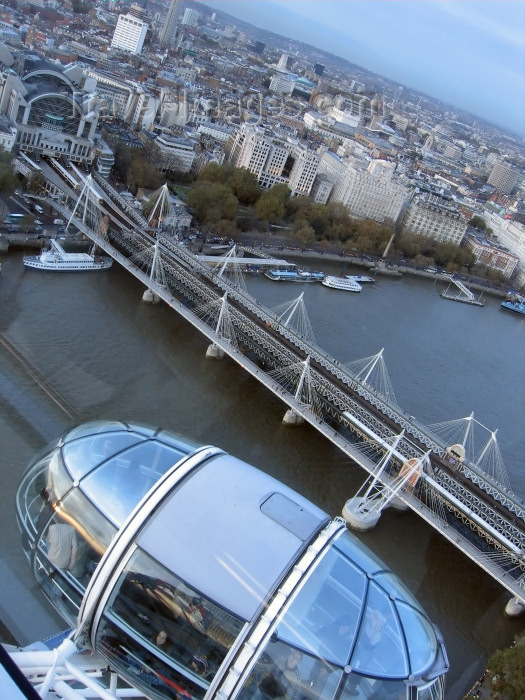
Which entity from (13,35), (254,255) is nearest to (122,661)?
(254,255)

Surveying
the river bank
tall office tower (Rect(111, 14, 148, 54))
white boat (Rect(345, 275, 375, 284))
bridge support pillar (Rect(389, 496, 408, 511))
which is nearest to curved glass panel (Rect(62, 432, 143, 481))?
bridge support pillar (Rect(389, 496, 408, 511))

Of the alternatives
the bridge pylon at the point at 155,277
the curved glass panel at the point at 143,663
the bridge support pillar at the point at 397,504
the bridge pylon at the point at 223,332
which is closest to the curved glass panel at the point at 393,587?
the curved glass panel at the point at 143,663

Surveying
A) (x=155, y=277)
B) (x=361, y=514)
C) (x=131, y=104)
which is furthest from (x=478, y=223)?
(x=361, y=514)

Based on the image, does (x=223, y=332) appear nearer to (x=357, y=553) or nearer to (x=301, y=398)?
(x=301, y=398)

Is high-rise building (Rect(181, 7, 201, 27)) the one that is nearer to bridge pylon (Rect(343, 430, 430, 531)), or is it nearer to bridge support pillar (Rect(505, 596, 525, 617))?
bridge pylon (Rect(343, 430, 430, 531))

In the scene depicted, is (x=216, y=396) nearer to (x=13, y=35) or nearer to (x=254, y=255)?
(x=254, y=255)

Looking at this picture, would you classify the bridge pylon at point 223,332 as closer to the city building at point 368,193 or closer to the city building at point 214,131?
the city building at point 368,193
